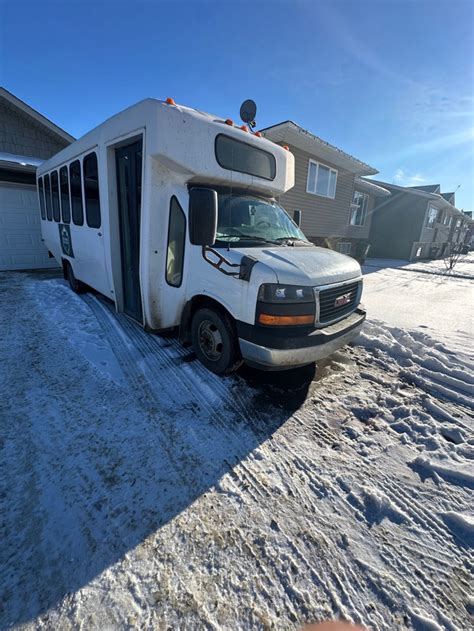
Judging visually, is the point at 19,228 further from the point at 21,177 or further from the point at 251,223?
the point at 251,223

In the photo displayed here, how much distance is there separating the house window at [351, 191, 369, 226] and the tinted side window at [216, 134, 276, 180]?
14.5m

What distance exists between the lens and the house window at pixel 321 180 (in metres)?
11.3

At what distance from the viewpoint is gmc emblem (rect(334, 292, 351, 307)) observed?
10.5ft

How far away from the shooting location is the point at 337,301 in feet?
10.5

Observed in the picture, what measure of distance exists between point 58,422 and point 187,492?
149cm

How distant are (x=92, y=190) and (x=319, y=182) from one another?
387 inches

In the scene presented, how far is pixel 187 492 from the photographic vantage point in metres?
2.06

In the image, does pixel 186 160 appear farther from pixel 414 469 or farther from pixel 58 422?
pixel 414 469

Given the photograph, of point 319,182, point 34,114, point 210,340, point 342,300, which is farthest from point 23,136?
point 342,300

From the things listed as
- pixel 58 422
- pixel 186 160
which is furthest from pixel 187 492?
pixel 186 160

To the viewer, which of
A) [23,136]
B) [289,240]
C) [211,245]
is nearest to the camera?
[211,245]

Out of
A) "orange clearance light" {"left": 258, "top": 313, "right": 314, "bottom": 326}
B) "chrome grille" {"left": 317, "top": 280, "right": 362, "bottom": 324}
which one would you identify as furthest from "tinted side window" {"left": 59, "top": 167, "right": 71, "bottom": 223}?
"chrome grille" {"left": 317, "top": 280, "right": 362, "bottom": 324}

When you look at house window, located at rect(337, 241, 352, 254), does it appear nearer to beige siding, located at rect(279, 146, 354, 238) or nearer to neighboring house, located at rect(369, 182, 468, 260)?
beige siding, located at rect(279, 146, 354, 238)

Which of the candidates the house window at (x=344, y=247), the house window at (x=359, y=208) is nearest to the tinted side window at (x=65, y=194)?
the house window at (x=344, y=247)
